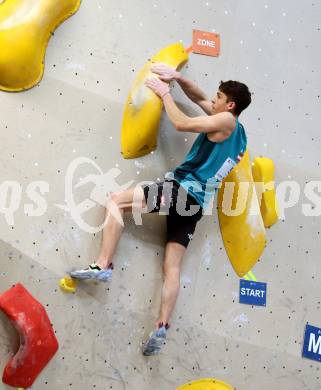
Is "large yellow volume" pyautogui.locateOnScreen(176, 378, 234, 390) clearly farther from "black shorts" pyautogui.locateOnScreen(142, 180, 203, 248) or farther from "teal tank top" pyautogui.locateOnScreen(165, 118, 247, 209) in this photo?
"teal tank top" pyautogui.locateOnScreen(165, 118, 247, 209)

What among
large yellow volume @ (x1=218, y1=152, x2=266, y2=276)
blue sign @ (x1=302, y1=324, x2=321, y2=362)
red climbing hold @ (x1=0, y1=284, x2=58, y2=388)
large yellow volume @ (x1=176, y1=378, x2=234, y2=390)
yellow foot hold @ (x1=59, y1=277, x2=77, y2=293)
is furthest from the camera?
blue sign @ (x1=302, y1=324, x2=321, y2=362)

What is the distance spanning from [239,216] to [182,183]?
40 cm

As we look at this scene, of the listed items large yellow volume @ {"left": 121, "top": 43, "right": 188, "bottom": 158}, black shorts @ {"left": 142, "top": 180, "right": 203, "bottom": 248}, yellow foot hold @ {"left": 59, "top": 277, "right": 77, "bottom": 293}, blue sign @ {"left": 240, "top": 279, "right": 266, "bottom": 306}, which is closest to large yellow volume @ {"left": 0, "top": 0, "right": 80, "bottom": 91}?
large yellow volume @ {"left": 121, "top": 43, "right": 188, "bottom": 158}

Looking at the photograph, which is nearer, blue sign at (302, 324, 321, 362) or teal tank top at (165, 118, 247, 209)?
teal tank top at (165, 118, 247, 209)

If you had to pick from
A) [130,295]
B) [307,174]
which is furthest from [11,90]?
[307,174]

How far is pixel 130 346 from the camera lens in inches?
81.6

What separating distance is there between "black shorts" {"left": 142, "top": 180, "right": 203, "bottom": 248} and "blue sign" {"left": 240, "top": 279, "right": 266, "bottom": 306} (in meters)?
0.38

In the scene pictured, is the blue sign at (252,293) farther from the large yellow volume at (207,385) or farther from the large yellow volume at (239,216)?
the large yellow volume at (207,385)

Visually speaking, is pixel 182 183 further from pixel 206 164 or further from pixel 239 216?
pixel 239 216

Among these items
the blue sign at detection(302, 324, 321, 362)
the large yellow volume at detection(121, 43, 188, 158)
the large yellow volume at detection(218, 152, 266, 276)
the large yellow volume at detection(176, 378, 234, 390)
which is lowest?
the large yellow volume at detection(176, 378, 234, 390)

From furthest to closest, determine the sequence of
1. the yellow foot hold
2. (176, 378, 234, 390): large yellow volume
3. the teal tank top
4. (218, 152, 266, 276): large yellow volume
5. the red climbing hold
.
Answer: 1. (218, 152, 266, 276): large yellow volume
2. (176, 378, 234, 390): large yellow volume
3. the teal tank top
4. the yellow foot hold
5. the red climbing hold

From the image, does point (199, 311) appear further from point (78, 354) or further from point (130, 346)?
point (78, 354)

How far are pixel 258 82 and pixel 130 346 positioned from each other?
1.28 metres

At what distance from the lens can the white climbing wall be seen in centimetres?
196
